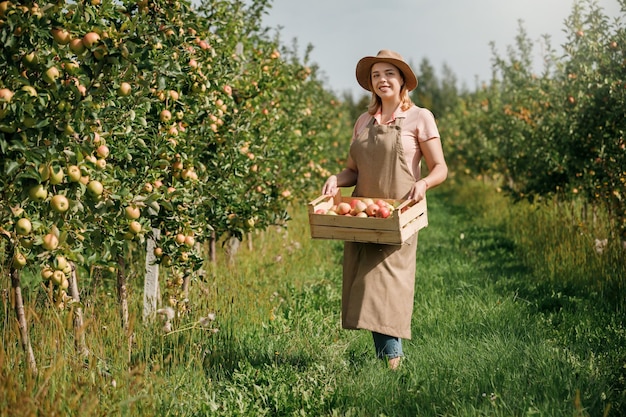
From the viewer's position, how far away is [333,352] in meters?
3.78

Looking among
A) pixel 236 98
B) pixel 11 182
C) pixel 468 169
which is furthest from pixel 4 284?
pixel 468 169

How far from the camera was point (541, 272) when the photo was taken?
5895 millimetres

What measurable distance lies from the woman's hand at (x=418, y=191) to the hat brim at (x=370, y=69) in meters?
0.59

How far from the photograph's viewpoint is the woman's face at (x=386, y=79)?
3434 mm

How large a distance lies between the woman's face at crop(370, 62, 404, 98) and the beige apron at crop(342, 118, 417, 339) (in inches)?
6.5

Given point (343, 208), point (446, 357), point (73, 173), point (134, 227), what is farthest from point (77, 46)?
point (446, 357)

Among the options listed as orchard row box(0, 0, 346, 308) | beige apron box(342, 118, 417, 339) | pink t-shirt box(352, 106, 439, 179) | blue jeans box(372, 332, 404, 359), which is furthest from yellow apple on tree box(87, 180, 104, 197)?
blue jeans box(372, 332, 404, 359)

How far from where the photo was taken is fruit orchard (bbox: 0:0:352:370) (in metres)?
2.42

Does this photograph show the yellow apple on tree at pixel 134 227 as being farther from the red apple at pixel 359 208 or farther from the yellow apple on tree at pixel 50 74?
the red apple at pixel 359 208

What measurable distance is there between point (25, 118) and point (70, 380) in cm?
116

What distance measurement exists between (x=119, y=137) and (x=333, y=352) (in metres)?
1.70

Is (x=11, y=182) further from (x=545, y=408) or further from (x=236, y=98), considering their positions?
(x=236, y=98)

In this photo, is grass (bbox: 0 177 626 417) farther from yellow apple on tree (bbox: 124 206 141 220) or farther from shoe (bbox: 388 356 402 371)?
yellow apple on tree (bbox: 124 206 141 220)

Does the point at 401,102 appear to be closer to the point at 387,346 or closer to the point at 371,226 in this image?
the point at 371,226
